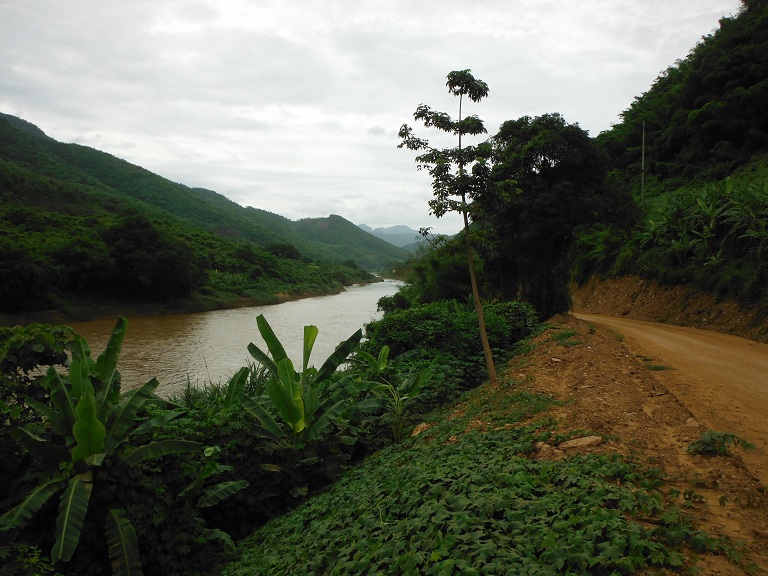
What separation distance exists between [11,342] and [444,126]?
594 centimetres

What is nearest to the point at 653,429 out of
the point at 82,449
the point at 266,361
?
the point at 266,361

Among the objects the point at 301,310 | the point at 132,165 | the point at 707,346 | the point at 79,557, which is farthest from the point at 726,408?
the point at 132,165

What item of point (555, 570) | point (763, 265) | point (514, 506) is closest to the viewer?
point (555, 570)

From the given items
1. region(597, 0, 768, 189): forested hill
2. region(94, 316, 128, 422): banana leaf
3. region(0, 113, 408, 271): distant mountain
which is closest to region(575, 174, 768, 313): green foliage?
region(597, 0, 768, 189): forested hill

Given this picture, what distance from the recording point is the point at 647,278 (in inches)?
659

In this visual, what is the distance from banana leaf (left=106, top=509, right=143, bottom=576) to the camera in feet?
13.1

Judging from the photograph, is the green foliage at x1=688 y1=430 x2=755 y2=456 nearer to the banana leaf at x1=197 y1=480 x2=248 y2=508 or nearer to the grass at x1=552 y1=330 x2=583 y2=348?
the banana leaf at x1=197 y1=480 x2=248 y2=508

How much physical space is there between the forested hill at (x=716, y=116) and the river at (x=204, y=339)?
1839cm

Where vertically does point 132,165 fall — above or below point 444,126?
above

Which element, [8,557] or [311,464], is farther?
[311,464]

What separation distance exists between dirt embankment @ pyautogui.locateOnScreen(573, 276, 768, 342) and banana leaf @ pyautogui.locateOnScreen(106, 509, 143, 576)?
12037mm

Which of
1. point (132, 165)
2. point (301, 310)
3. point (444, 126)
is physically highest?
point (132, 165)

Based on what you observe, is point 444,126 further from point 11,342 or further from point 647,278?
point 647,278

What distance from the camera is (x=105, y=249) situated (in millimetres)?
31484
